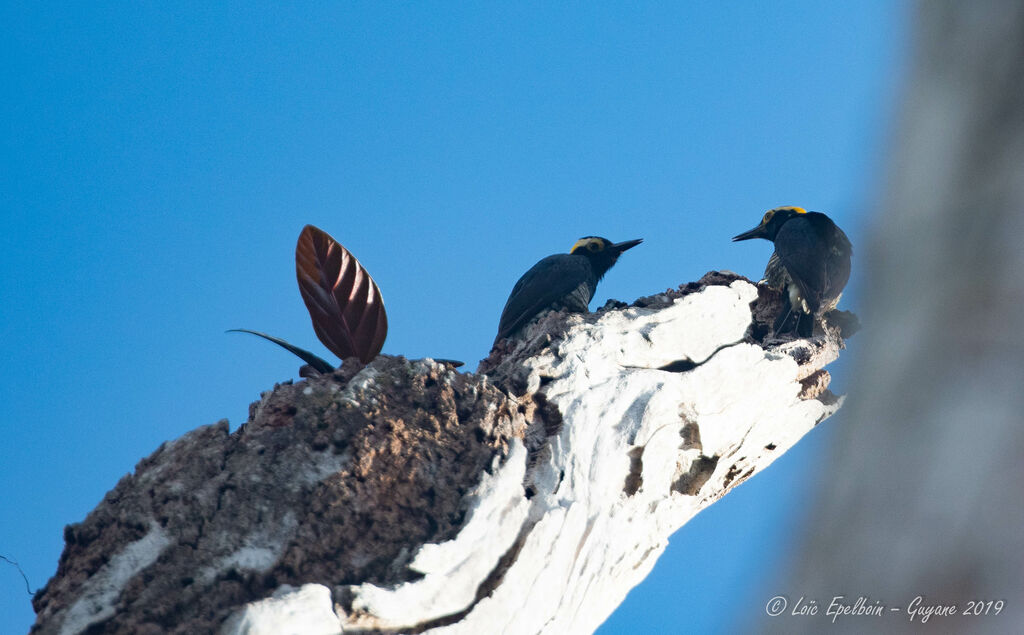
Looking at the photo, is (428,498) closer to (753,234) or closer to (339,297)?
(339,297)

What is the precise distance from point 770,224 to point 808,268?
1531 millimetres

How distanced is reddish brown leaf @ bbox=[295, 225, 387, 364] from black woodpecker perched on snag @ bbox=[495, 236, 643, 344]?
83 cm

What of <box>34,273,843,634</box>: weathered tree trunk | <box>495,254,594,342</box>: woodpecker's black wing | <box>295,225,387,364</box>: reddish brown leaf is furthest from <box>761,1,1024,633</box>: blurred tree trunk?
<box>495,254,594,342</box>: woodpecker's black wing

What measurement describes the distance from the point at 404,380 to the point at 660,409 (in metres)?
0.99

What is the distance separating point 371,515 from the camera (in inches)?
99.7

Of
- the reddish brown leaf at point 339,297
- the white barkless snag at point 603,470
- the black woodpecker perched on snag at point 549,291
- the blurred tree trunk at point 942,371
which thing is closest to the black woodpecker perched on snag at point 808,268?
the white barkless snag at point 603,470

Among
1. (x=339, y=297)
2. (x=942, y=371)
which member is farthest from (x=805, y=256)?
(x=942, y=371)

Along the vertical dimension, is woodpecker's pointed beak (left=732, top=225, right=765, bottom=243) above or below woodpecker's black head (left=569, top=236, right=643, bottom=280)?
below

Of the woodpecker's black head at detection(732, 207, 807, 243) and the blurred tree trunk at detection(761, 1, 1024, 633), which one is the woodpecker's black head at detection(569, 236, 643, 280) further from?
the blurred tree trunk at detection(761, 1, 1024, 633)

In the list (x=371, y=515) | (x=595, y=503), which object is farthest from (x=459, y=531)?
(x=595, y=503)

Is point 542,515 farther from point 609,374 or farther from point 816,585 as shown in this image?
point 816,585

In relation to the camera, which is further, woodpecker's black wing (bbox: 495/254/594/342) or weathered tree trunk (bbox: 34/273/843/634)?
woodpecker's black wing (bbox: 495/254/594/342)

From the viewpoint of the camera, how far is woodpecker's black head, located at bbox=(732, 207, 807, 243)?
5.75 m

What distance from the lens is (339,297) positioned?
3717mm
